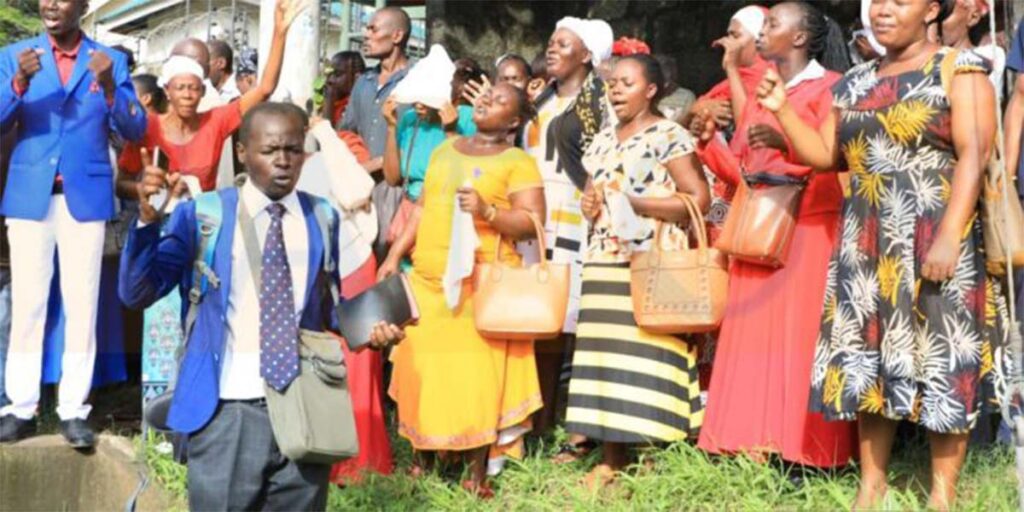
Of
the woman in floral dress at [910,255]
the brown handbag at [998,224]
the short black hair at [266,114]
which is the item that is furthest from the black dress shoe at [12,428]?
the brown handbag at [998,224]

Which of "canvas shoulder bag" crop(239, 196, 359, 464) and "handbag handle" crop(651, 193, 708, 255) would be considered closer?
"canvas shoulder bag" crop(239, 196, 359, 464)

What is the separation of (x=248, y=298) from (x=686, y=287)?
6.17 ft

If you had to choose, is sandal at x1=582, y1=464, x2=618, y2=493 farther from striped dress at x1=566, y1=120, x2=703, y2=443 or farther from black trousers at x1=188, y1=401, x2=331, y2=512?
black trousers at x1=188, y1=401, x2=331, y2=512

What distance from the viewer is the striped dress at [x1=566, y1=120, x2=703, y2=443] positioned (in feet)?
18.6

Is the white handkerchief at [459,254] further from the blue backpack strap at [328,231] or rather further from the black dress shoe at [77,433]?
the black dress shoe at [77,433]

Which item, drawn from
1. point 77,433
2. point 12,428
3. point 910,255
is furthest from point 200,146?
point 910,255

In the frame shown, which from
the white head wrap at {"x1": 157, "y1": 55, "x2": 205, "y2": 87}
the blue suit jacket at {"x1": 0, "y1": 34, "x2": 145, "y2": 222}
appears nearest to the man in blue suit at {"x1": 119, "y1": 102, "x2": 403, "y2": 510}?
the blue suit jacket at {"x1": 0, "y1": 34, "x2": 145, "y2": 222}

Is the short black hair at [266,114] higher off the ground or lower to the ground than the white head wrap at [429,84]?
lower

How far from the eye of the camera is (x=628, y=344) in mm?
5742

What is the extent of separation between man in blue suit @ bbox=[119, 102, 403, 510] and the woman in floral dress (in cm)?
156

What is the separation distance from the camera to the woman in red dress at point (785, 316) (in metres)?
5.36

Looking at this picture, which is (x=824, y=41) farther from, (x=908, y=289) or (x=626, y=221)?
(x=908, y=289)

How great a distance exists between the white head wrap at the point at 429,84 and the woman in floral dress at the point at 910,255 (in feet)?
6.79

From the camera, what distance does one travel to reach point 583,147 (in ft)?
20.7
